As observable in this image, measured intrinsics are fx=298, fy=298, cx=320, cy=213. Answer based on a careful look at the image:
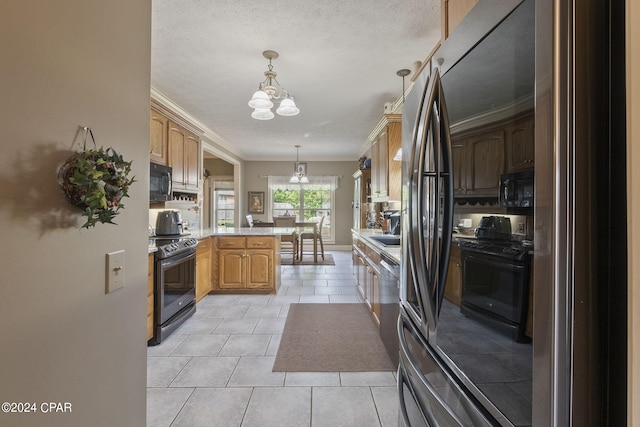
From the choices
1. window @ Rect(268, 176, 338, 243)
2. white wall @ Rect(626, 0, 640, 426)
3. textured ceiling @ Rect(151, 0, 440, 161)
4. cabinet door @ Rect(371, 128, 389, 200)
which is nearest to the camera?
white wall @ Rect(626, 0, 640, 426)

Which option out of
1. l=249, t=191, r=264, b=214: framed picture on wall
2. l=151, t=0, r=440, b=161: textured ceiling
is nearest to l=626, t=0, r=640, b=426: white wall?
l=151, t=0, r=440, b=161: textured ceiling

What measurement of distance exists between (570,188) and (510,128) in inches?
7.3

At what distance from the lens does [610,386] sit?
0.48 metres

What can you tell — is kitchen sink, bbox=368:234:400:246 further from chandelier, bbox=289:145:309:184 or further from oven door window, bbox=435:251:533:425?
chandelier, bbox=289:145:309:184

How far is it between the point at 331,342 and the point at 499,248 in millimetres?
2452

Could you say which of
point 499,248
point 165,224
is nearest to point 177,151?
point 165,224

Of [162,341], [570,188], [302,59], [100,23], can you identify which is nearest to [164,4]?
[302,59]

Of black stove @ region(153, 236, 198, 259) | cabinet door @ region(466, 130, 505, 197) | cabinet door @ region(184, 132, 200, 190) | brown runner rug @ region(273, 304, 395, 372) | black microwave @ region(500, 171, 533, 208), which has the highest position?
cabinet door @ region(184, 132, 200, 190)

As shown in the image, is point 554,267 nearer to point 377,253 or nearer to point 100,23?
point 100,23

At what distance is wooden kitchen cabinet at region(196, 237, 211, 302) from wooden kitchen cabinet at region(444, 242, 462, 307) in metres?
3.51

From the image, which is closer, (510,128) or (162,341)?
(510,128)

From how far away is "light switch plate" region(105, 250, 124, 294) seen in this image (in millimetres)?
875

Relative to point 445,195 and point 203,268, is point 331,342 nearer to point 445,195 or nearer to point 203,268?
point 203,268

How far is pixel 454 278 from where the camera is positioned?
32.3 inches
